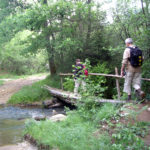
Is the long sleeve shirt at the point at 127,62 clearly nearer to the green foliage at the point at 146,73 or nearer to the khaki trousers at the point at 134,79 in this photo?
the khaki trousers at the point at 134,79

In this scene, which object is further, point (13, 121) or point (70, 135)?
point (13, 121)

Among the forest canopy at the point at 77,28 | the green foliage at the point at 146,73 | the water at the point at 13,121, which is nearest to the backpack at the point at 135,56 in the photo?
the green foliage at the point at 146,73

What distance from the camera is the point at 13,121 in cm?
884

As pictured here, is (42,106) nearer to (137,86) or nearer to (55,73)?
(55,73)

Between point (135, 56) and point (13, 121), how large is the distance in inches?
223

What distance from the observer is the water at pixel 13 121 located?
262 inches

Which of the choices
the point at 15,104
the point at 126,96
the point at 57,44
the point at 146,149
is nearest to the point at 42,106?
the point at 15,104

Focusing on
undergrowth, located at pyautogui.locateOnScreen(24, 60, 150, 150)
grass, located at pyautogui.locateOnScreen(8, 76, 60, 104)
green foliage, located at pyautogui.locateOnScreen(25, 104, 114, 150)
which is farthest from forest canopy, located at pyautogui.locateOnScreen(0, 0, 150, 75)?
green foliage, located at pyautogui.locateOnScreen(25, 104, 114, 150)

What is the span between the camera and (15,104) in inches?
491

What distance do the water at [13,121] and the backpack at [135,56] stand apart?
4137mm

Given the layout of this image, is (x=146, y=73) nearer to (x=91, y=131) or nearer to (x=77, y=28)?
(x=91, y=131)

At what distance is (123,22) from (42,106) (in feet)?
20.4

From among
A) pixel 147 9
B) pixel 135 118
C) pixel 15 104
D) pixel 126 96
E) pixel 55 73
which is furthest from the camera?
pixel 55 73

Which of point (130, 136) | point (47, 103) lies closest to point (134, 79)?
point (130, 136)
